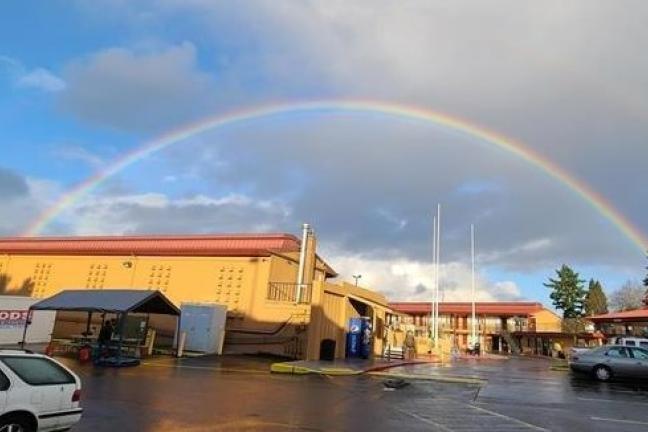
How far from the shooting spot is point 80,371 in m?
19.6

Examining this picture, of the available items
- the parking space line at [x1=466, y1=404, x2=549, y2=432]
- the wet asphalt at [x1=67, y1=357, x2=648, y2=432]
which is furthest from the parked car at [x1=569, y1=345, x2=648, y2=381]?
the parking space line at [x1=466, y1=404, x2=549, y2=432]

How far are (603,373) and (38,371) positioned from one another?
77.3ft

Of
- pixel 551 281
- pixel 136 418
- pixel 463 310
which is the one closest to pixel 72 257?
pixel 136 418

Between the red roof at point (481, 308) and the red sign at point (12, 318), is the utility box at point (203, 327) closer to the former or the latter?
the red sign at point (12, 318)

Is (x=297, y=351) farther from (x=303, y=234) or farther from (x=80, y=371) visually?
(x=80, y=371)

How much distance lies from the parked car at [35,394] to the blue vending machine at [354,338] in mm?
23007

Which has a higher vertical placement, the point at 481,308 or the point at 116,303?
the point at 481,308

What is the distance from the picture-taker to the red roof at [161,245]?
3600 centimetres

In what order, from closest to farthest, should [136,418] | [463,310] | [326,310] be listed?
[136,418]
[326,310]
[463,310]

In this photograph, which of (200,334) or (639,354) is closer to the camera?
(639,354)

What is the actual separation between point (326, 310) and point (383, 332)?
42.5 feet

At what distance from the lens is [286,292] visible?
3428 cm

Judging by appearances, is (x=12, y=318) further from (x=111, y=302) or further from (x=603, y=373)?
(x=603, y=373)

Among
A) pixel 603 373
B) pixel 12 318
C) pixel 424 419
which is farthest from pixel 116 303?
pixel 603 373
